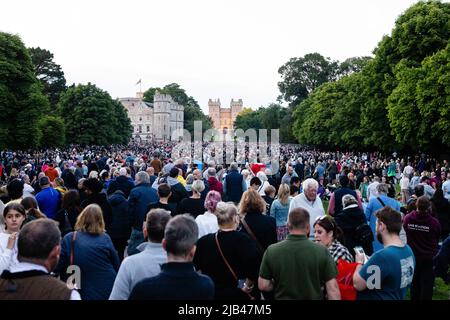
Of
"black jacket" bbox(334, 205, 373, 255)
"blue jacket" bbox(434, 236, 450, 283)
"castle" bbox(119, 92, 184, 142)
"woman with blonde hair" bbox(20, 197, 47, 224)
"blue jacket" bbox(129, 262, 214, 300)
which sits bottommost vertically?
"blue jacket" bbox(434, 236, 450, 283)

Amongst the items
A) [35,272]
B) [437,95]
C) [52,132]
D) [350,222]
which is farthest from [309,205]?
[52,132]

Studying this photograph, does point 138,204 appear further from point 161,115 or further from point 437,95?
point 161,115

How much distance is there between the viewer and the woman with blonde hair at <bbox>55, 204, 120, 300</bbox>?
17.6ft

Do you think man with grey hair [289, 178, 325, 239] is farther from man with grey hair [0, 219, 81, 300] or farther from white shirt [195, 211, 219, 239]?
man with grey hair [0, 219, 81, 300]

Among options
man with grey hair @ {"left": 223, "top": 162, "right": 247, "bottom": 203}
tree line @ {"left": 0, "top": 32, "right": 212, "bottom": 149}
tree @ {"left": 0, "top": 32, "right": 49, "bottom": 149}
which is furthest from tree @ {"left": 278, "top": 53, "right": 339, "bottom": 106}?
man with grey hair @ {"left": 223, "top": 162, "right": 247, "bottom": 203}

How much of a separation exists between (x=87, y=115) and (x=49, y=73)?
2039 cm

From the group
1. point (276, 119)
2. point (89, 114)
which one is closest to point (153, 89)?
point (276, 119)

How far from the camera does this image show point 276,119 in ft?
299

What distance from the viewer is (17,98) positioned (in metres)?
41.5

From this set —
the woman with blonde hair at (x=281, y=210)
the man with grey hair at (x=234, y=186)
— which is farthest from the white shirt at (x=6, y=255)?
the man with grey hair at (x=234, y=186)

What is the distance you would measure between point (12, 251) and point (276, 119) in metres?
86.7

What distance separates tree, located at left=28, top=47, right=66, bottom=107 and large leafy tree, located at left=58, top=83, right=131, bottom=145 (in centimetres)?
1506

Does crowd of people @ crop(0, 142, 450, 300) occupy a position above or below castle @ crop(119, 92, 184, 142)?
below
